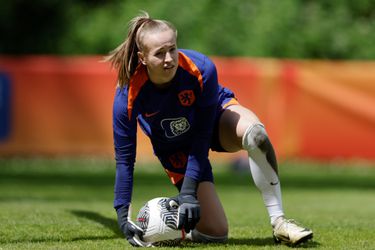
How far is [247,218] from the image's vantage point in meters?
9.27

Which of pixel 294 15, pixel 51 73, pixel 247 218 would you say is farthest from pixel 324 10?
pixel 247 218

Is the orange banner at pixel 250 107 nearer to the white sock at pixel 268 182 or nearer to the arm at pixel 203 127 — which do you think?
the white sock at pixel 268 182

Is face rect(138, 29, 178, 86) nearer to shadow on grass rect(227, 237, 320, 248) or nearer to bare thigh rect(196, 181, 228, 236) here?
bare thigh rect(196, 181, 228, 236)

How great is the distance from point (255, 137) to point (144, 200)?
5528mm

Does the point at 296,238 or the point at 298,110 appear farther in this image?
the point at 298,110

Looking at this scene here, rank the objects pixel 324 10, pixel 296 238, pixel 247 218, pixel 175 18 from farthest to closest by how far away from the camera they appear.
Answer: pixel 324 10 < pixel 175 18 < pixel 247 218 < pixel 296 238

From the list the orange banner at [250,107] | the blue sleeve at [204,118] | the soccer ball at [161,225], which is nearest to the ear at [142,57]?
the blue sleeve at [204,118]

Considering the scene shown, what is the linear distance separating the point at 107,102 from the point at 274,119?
3.29 metres

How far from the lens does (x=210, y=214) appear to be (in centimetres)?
733

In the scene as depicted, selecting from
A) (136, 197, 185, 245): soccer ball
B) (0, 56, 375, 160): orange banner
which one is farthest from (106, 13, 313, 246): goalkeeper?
(0, 56, 375, 160): orange banner

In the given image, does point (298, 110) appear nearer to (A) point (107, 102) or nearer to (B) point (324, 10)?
(A) point (107, 102)

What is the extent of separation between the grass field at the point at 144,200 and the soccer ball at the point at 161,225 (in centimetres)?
14

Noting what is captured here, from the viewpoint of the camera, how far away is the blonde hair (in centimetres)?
661

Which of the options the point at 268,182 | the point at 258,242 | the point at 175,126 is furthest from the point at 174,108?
the point at 258,242
